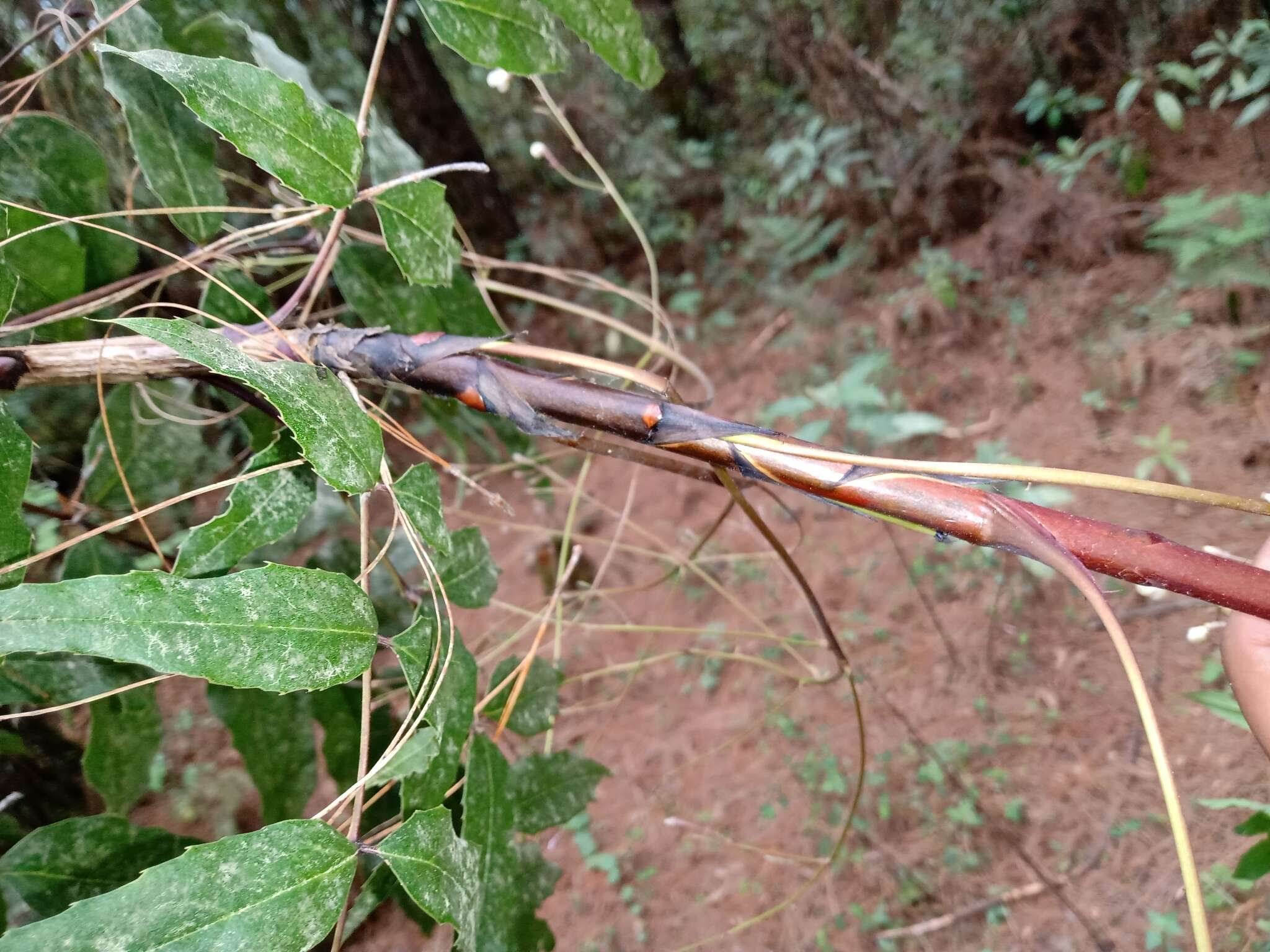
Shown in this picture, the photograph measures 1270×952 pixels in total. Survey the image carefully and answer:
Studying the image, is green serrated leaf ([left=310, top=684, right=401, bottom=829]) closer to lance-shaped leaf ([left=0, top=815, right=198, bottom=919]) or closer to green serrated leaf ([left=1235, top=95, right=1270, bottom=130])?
lance-shaped leaf ([left=0, top=815, right=198, bottom=919])

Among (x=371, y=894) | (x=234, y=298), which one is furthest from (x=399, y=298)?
(x=371, y=894)

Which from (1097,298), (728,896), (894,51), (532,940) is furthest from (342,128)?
(894,51)

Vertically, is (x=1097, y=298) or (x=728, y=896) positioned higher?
(x=1097, y=298)

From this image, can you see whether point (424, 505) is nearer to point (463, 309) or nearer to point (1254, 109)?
point (463, 309)

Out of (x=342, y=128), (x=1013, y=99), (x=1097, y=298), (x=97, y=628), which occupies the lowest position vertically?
(x=1097, y=298)

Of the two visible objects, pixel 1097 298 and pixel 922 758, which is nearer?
pixel 922 758

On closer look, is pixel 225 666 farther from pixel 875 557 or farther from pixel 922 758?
pixel 875 557
